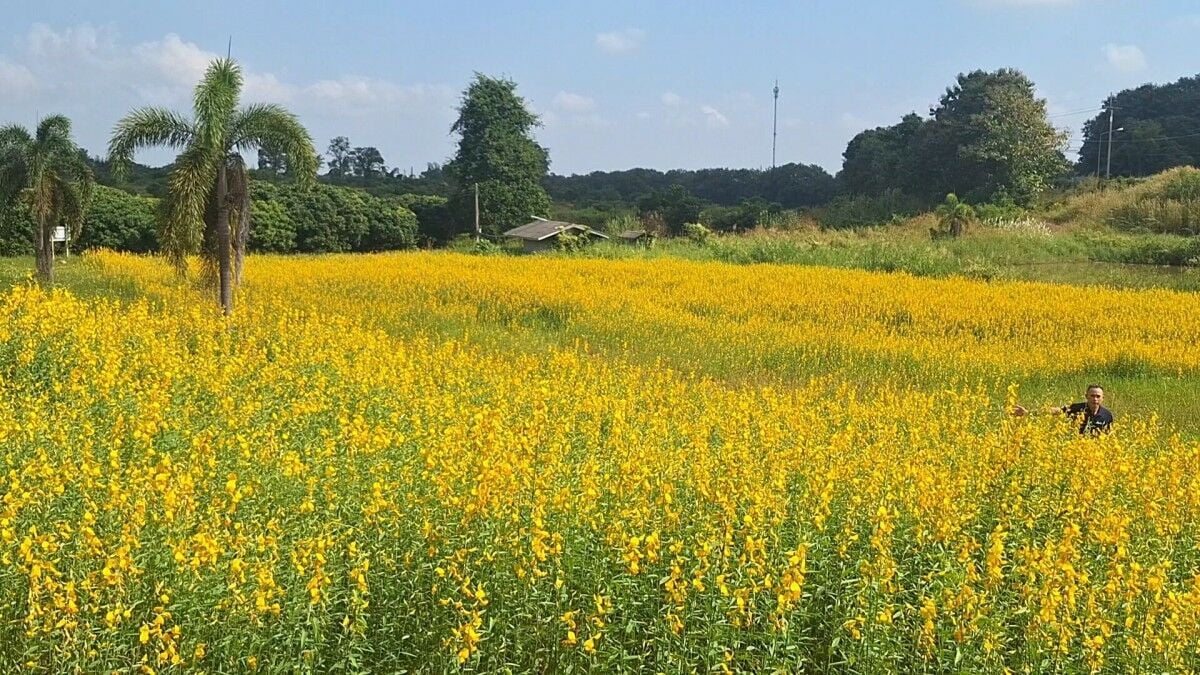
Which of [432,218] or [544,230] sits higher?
[432,218]

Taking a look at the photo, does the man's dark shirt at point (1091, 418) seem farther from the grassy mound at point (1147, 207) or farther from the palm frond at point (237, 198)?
the grassy mound at point (1147, 207)

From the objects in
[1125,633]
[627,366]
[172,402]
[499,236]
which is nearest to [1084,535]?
[1125,633]

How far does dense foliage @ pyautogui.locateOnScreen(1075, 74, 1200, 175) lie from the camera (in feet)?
184

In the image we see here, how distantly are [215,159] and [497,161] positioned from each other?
40.1 metres

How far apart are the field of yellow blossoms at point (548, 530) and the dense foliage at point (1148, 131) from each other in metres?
57.5

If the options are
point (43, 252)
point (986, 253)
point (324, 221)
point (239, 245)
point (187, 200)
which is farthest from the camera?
point (324, 221)

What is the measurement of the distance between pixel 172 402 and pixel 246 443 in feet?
7.64

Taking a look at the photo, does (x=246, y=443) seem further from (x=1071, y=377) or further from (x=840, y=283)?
(x=840, y=283)

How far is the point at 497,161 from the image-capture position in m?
53.7

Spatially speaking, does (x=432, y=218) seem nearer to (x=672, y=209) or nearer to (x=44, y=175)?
(x=672, y=209)

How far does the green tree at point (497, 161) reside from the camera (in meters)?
53.4

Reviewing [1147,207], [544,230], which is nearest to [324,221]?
[544,230]

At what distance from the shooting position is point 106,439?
535cm

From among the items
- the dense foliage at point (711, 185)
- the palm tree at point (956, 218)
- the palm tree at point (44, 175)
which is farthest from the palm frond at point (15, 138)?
the dense foliage at point (711, 185)
